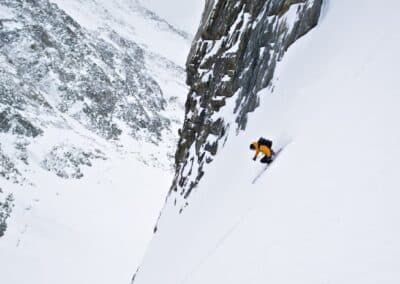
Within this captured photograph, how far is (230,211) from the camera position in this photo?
7.45 meters

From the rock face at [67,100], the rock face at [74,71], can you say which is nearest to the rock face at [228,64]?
the rock face at [67,100]

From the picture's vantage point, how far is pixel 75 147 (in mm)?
31656

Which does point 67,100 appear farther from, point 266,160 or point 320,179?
point 320,179

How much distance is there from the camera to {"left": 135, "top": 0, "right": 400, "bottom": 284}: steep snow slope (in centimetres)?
345

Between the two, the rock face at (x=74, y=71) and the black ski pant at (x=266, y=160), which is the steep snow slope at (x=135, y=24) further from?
the black ski pant at (x=266, y=160)

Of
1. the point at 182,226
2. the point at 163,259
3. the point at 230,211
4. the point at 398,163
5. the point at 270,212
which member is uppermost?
the point at 398,163

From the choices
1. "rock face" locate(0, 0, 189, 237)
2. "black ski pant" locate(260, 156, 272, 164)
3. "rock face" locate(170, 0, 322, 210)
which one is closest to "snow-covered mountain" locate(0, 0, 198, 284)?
"rock face" locate(0, 0, 189, 237)

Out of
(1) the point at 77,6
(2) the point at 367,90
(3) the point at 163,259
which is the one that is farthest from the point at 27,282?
(1) the point at 77,6

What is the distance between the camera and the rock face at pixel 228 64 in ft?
31.7

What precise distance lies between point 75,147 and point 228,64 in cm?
2168

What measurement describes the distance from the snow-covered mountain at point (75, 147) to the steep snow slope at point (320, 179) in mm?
11995

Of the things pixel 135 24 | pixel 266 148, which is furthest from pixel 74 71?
pixel 135 24

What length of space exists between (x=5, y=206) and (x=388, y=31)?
63.6 ft

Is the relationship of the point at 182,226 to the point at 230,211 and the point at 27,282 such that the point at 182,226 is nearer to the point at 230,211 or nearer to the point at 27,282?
the point at 230,211
